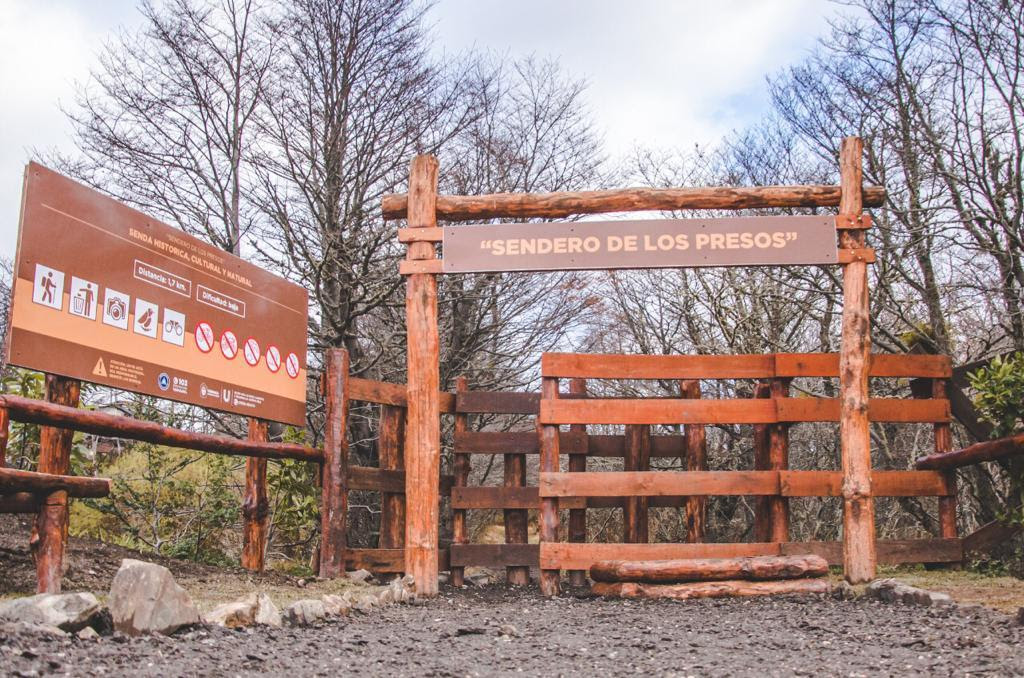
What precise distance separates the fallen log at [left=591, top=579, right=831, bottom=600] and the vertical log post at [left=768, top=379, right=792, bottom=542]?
97 centimetres

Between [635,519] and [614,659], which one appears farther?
[635,519]

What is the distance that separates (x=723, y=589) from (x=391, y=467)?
11.4 ft

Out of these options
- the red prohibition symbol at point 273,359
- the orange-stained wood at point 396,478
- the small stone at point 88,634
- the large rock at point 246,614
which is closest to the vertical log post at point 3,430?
the small stone at point 88,634

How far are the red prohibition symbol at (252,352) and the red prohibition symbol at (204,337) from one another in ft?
1.72

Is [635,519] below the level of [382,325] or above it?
below

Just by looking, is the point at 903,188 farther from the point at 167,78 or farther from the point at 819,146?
the point at 167,78

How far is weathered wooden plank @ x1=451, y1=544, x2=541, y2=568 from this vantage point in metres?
9.69

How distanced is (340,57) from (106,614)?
9.58 meters

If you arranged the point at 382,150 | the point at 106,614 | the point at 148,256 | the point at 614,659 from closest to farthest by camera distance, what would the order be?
the point at 106,614
the point at 614,659
the point at 148,256
the point at 382,150

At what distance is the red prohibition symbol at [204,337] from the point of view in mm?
8047

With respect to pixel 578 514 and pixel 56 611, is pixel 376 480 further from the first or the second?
pixel 56 611

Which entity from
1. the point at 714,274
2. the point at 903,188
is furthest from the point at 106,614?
the point at 714,274

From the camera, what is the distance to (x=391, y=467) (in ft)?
31.6

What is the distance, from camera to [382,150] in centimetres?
1301
